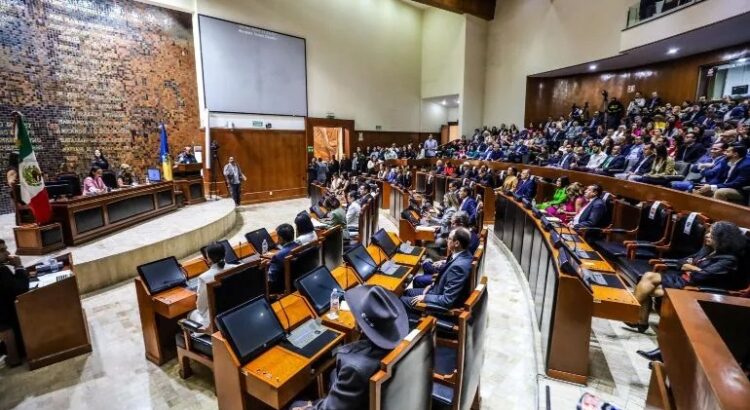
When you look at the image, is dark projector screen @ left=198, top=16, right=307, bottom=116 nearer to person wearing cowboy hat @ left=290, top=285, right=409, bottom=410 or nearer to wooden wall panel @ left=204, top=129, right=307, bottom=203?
wooden wall panel @ left=204, top=129, right=307, bottom=203

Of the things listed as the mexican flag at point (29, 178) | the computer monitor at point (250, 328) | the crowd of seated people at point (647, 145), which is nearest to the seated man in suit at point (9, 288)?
the mexican flag at point (29, 178)

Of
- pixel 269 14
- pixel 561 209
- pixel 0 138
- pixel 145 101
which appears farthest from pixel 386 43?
pixel 0 138

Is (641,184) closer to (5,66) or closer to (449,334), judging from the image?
(449,334)

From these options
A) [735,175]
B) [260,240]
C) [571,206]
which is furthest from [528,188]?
[260,240]

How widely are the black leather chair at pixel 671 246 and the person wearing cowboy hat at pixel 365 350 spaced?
10.2 ft

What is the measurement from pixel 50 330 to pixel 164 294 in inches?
43.8

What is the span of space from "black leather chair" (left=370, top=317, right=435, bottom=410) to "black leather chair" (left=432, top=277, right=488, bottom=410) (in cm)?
18

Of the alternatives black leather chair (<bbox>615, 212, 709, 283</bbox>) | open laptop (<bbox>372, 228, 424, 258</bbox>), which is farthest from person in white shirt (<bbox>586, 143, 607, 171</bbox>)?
open laptop (<bbox>372, 228, 424, 258</bbox>)

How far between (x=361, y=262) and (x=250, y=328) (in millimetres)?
1444

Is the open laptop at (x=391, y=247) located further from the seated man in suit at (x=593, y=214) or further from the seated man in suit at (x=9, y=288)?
the seated man in suit at (x=9, y=288)

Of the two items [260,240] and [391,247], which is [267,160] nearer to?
[260,240]

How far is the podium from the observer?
888 cm

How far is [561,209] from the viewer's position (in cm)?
605

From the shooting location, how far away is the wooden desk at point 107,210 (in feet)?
17.5
